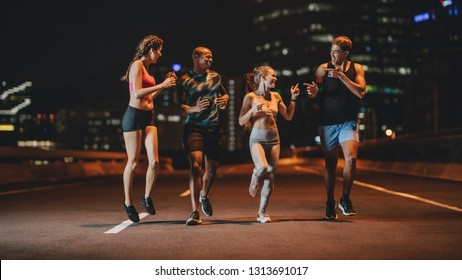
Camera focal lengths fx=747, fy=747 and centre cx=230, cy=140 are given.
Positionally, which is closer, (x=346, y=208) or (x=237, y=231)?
(x=237, y=231)

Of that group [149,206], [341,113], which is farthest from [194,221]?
[341,113]

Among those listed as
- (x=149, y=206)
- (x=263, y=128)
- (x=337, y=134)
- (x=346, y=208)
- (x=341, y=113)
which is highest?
(x=341, y=113)

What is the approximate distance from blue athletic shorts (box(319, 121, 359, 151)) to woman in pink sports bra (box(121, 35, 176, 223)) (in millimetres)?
2240

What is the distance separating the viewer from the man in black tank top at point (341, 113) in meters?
9.70

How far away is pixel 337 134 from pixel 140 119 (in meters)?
2.59

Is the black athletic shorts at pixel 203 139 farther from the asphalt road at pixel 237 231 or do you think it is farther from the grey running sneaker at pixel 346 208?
the grey running sneaker at pixel 346 208

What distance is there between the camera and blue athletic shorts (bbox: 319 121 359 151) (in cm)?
973

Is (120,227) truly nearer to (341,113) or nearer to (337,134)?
(337,134)

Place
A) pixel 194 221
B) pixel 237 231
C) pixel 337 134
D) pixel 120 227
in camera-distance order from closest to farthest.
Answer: pixel 237 231 < pixel 120 227 < pixel 194 221 < pixel 337 134

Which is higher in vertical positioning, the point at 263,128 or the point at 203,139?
the point at 263,128

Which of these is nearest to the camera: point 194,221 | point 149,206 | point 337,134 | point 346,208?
point 194,221

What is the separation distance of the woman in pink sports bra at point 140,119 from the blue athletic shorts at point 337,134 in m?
2.24

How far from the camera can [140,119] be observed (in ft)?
30.5

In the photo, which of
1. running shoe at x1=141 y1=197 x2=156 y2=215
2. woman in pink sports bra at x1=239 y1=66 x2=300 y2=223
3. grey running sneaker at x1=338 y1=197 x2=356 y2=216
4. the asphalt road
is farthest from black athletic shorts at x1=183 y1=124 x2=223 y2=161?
grey running sneaker at x1=338 y1=197 x2=356 y2=216
